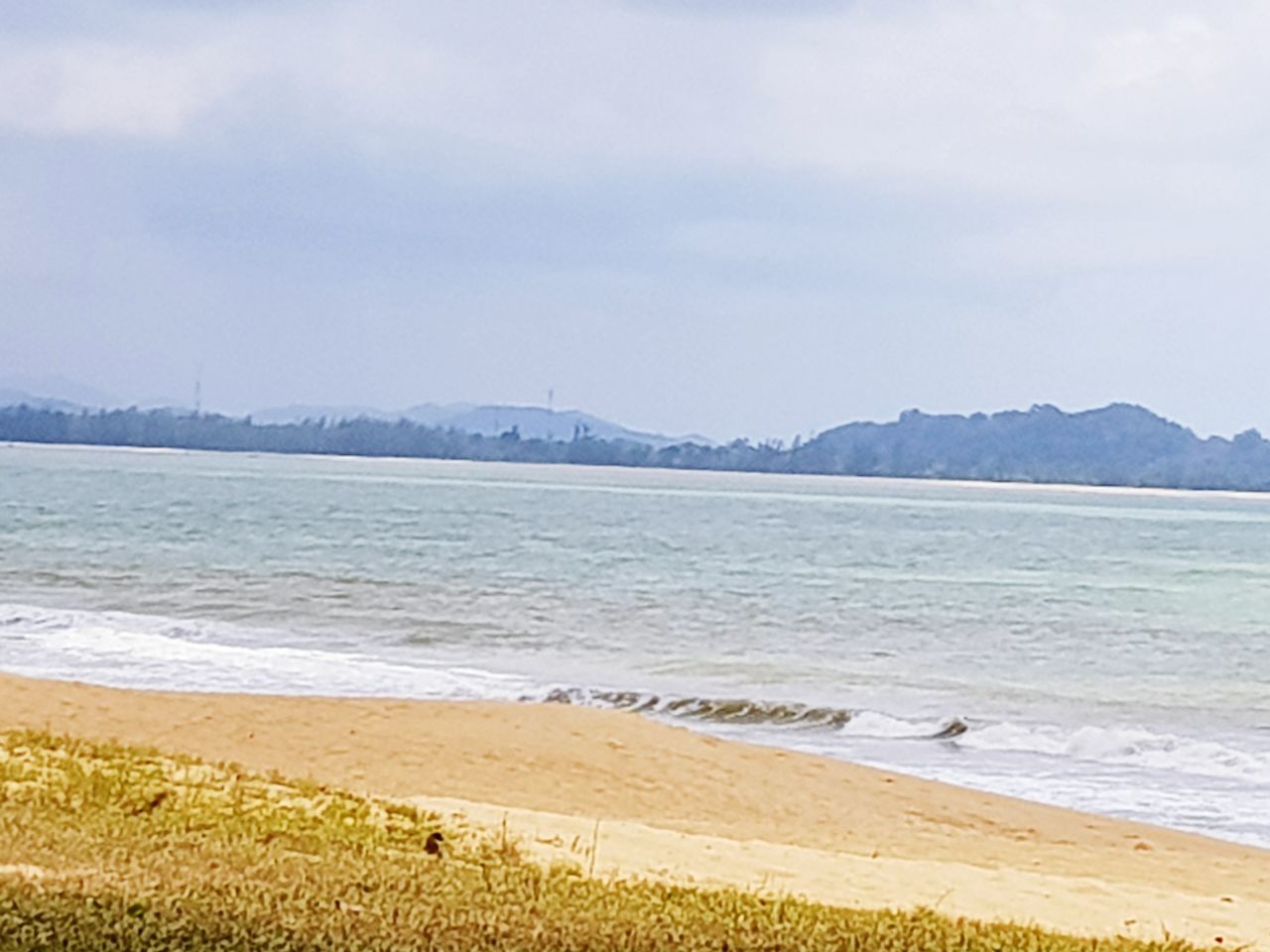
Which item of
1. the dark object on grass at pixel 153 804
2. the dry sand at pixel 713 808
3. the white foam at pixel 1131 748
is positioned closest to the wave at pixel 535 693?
the white foam at pixel 1131 748

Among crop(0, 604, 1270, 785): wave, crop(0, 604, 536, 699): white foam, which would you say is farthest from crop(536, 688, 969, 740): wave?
crop(0, 604, 536, 699): white foam

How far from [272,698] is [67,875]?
34.4 ft

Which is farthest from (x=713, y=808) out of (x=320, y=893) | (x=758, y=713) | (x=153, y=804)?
(x=758, y=713)

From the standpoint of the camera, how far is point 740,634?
33.1m

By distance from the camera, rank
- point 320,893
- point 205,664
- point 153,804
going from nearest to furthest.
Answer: point 320,893
point 153,804
point 205,664

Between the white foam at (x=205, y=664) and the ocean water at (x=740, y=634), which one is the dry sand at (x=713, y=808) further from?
the white foam at (x=205, y=664)

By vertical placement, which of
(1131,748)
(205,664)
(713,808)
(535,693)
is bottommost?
(205,664)

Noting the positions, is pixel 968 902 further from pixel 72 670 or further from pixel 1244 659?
pixel 1244 659

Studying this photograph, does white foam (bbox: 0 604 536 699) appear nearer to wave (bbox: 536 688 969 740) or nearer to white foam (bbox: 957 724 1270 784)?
wave (bbox: 536 688 969 740)

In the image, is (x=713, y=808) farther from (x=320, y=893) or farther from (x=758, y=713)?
(x=758, y=713)

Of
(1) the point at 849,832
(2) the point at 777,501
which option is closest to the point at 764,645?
(1) the point at 849,832

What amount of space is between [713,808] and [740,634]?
19221mm

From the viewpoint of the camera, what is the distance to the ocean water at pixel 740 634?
66.2 feet

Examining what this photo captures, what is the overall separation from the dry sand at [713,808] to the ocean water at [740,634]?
2312mm
